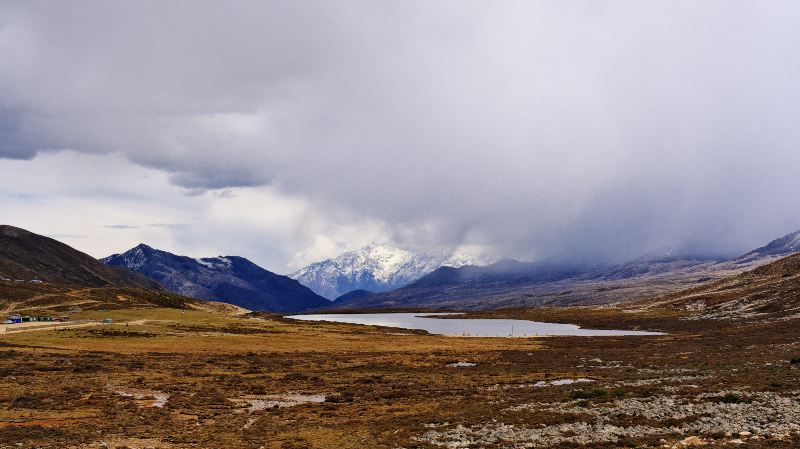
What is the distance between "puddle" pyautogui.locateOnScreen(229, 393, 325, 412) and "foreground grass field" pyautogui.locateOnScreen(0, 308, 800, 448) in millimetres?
257

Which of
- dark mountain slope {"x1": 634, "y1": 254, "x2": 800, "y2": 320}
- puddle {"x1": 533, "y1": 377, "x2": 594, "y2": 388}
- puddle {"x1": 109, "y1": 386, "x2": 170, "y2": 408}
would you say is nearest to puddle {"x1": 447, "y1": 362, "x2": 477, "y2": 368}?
puddle {"x1": 533, "y1": 377, "x2": 594, "y2": 388}

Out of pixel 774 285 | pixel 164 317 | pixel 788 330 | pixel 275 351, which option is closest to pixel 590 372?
pixel 275 351

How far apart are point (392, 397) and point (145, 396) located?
74.6 feet

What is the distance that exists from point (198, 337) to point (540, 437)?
97.0m

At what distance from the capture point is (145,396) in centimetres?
5069

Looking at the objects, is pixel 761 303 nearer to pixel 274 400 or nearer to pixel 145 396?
pixel 274 400

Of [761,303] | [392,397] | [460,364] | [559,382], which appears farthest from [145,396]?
[761,303]

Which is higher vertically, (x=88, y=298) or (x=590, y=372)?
(x=88, y=298)

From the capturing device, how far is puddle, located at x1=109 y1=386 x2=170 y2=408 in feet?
156

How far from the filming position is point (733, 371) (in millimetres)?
55594

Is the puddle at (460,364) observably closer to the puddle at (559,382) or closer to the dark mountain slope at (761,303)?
the puddle at (559,382)

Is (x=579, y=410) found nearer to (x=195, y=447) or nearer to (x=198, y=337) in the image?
(x=195, y=447)

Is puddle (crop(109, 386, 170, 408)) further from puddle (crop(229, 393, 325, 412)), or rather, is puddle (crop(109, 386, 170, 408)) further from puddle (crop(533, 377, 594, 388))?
puddle (crop(533, 377, 594, 388))

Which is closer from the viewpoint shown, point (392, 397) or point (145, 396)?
point (145, 396)
